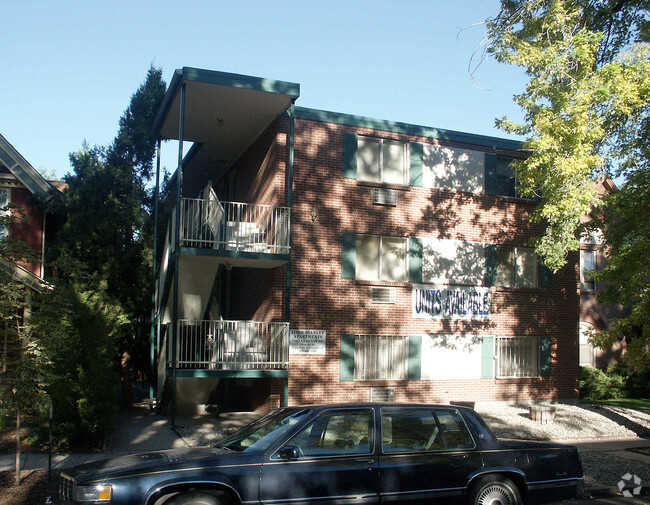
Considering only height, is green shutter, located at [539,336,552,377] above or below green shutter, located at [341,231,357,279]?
below

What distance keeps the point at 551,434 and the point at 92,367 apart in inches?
385

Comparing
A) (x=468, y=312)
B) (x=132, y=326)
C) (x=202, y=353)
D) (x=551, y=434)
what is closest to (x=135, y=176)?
(x=132, y=326)

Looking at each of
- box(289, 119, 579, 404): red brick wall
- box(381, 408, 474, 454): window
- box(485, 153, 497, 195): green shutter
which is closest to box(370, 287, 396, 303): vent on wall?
box(289, 119, 579, 404): red brick wall

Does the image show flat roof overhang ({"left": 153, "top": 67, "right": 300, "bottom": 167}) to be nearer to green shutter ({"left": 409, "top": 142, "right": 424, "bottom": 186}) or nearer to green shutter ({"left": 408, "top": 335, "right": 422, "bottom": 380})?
green shutter ({"left": 409, "top": 142, "right": 424, "bottom": 186})

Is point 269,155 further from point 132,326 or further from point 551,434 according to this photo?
point 551,434

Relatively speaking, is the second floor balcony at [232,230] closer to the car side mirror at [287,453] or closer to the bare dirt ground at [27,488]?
the bare dirt ground at [27,488]

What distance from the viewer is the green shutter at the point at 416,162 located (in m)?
17.2

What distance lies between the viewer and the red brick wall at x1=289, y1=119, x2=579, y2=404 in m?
16.0

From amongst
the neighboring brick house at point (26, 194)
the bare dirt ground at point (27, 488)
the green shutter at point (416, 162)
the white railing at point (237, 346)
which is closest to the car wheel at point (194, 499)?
the bare dirt ground at point (27, 488)

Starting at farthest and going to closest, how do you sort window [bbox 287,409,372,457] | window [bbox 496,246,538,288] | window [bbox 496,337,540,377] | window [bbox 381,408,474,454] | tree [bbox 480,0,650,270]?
window [bbox 496,246,538,288]
window [bbox 496,337,540,377]
tree [bbox 480,0,650,270]
window [bbox 381,408,474,454]
window [bbox 287,409,372,457]

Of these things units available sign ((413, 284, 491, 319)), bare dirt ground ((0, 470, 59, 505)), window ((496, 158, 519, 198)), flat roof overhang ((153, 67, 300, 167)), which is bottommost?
bare dirt ground ((0, 470, 59, 505))

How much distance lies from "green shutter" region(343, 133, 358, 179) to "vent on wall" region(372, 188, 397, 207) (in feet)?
2.68

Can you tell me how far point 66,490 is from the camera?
6141 mm

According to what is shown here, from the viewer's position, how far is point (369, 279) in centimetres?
1681
